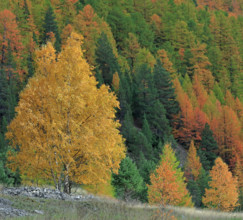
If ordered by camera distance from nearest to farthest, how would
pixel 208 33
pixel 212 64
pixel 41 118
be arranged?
pixel 41 118
pixel 212 64
pixel 208 33

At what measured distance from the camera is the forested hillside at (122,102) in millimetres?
19000

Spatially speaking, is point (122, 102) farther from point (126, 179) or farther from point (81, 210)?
point (81, 210)

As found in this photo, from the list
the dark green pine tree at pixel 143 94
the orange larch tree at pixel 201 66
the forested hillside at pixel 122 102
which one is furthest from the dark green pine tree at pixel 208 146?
the orange larch tree at pixel 201 66

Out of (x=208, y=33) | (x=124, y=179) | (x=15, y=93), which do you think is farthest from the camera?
(x=208, y=33)

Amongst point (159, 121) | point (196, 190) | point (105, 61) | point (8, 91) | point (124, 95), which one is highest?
point (105, 61)

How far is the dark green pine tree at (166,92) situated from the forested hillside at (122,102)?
0.24 meters

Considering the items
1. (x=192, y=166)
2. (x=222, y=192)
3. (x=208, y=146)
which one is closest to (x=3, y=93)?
(x=192, y=166)

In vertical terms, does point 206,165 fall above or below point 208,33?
below

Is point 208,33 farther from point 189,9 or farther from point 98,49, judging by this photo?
point 98,49

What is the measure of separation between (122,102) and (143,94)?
24.3ft

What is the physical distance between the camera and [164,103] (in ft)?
251

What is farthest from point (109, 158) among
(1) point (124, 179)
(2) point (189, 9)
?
(2) point (189, 9)

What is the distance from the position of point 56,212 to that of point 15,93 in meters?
51.0

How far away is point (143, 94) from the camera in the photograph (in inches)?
2854
